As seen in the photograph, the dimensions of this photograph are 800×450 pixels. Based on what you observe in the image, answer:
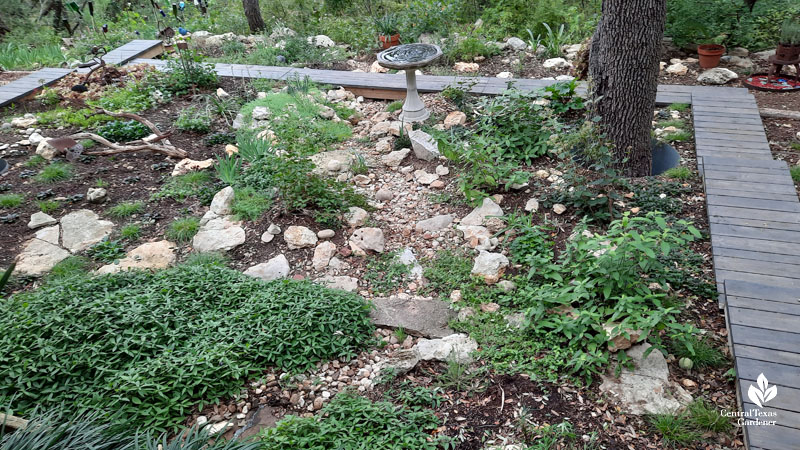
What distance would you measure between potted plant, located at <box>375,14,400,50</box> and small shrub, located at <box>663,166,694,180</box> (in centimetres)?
551

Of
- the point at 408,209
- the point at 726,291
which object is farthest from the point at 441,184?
the point at 726,291

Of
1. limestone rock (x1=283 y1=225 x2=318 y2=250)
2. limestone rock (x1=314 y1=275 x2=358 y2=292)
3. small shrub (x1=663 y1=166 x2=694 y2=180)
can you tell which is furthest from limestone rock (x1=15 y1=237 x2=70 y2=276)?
small shrub (x1=663 y1=166 x2=694 y2=180)

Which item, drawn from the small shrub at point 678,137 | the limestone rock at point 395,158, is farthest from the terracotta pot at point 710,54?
the limestone rock at point 395,158

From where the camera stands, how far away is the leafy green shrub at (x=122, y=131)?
6328 millimetres

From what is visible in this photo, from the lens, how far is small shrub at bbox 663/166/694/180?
4.78 meters

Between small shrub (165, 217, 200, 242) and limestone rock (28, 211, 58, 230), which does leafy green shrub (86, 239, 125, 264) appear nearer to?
small shrub (165, 217, 200, 242)

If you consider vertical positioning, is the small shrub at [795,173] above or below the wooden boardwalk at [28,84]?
below

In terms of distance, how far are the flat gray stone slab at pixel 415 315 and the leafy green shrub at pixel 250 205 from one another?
1578 millimetres

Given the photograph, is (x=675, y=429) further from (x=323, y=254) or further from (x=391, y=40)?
(x=391, y=40)

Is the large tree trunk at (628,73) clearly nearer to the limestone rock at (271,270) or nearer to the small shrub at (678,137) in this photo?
the small shrub at (678,137)

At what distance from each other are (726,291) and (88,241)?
4.99 metres

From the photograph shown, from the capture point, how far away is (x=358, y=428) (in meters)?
2.78

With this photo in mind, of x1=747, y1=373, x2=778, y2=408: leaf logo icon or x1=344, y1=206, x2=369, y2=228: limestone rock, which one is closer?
x1=747, y1=373, x2=778, y2=408: leaf logo icon

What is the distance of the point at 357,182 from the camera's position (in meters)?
5.41
